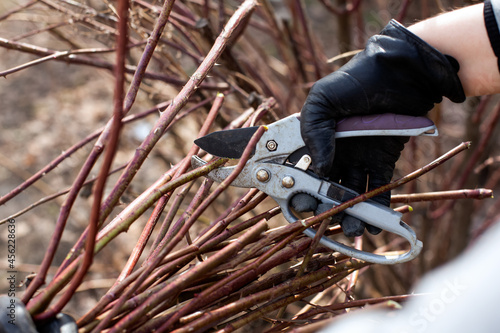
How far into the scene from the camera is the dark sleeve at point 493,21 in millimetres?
1438

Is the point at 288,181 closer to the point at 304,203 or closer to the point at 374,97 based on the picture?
the point at 304,203

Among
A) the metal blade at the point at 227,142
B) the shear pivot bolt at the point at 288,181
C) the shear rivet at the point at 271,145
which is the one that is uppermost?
the metal blade at the point at 227,142

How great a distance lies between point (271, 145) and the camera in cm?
136

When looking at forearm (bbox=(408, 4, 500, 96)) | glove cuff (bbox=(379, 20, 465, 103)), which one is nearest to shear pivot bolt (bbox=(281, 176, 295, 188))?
glove cuff (bbox=(379, 20, 465, 103))

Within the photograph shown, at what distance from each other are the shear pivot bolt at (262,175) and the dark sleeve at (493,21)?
0.85 m

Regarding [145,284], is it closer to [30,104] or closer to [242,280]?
[242,280]

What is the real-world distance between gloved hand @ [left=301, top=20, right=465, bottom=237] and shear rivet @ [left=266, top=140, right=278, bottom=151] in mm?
94

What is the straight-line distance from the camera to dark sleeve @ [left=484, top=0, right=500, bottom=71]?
1.44 meters

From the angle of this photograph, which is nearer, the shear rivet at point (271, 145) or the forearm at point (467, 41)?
the shear rivet at point (271, 145)

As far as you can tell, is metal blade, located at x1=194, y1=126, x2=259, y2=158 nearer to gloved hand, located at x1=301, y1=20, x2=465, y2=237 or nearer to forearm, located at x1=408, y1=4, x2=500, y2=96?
gloved hand, located at x1=301, y1=20, x2=465, y2=237

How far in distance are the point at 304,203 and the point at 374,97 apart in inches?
14.7

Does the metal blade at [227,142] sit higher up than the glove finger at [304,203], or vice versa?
the metal blade at [227,142]

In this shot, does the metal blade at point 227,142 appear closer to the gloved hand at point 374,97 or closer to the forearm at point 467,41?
the gloved hand at point 374,97

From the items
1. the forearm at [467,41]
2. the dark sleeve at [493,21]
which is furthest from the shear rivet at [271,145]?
the dark sleeve at [493,21]
